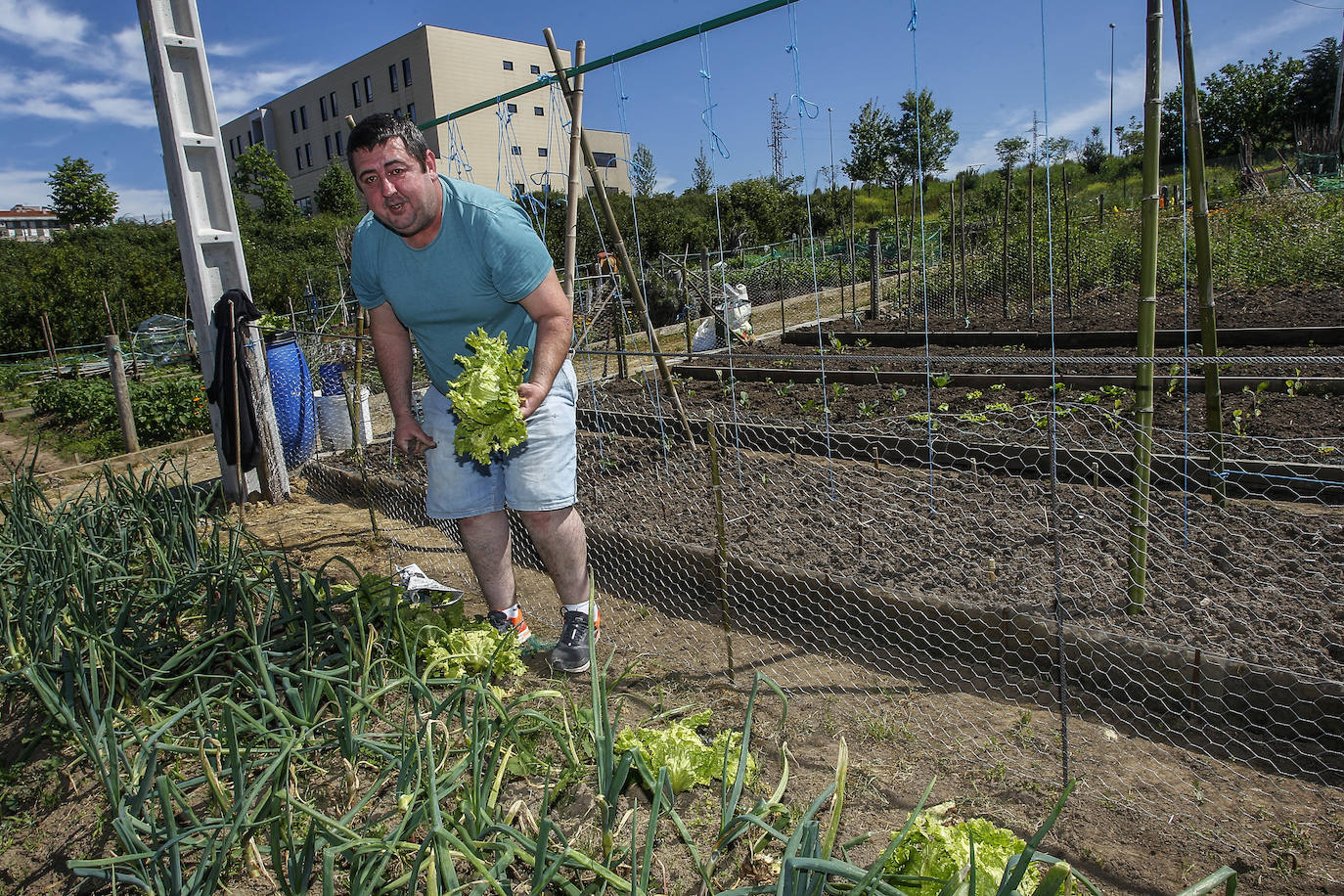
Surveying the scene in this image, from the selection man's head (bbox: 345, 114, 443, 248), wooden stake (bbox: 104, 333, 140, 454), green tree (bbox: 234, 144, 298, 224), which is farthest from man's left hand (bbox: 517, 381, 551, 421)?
green tree (bbox: 234, 144, 298, 224)

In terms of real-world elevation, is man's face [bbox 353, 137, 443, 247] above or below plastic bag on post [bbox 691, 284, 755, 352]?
above

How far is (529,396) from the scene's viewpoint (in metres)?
2.29

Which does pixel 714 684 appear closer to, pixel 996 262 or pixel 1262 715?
pixel 1262 715

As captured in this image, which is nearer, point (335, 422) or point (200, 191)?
point (200, 191)

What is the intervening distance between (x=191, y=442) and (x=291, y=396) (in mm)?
3091

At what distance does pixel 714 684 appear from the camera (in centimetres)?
257

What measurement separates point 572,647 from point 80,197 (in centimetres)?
3996

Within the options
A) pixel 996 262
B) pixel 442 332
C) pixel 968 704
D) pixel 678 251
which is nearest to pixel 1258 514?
pixel 968 704

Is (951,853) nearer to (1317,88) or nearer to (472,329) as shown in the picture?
(472,329)

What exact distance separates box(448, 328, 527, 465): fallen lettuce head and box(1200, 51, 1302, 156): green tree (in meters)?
37.4

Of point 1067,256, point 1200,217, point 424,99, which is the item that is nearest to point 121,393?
point 1200,217

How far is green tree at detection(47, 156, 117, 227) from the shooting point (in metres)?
31.8

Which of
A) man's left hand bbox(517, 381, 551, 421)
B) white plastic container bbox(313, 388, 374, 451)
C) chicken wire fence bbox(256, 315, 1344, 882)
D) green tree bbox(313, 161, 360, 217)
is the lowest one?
chicken wire fence bbox(256, 315, 1344, 882)

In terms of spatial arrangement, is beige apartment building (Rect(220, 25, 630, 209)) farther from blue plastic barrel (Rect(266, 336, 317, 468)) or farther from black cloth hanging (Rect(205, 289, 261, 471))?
black cloth hanging (Rect(205, 289, 261, 471))
